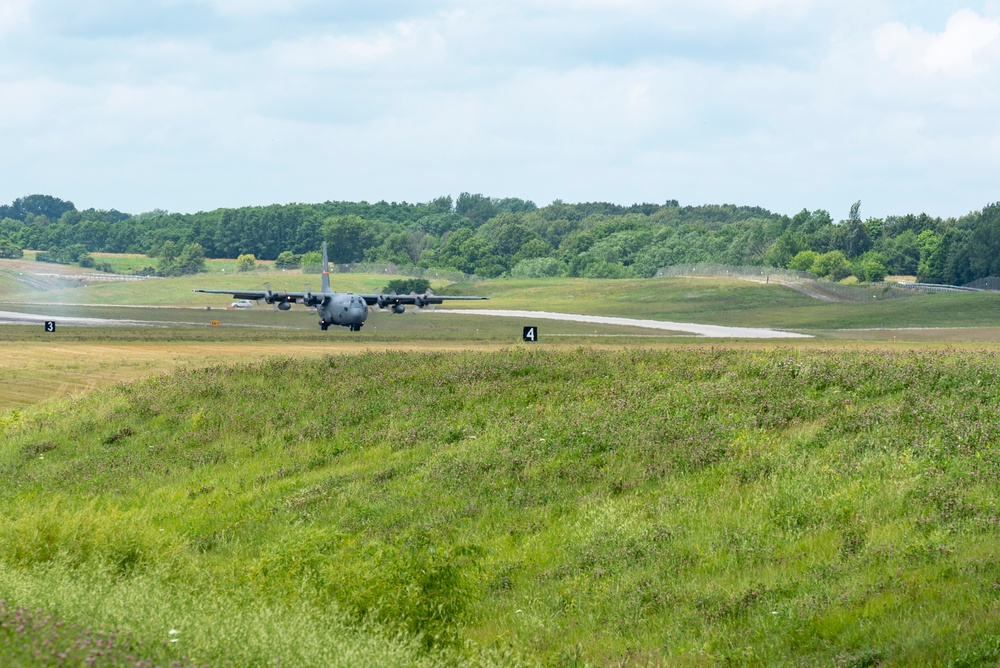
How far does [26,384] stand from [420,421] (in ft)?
88.2

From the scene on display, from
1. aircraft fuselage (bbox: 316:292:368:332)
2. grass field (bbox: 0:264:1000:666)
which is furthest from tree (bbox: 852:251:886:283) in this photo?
grass field (bbox: 0:264:1000:666)

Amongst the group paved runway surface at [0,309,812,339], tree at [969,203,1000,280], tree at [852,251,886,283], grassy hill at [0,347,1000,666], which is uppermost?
tree at [969,203,1000,280]

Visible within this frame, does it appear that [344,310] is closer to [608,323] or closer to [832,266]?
[608,323]

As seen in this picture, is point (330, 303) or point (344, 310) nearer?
point (344, 310)

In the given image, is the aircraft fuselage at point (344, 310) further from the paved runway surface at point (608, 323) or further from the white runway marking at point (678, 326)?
the white runway marking at point (678, 326)

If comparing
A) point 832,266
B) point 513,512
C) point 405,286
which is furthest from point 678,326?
point 832,266

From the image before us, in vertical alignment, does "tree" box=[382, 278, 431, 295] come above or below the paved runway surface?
above

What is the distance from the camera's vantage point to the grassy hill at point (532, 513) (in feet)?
50.3

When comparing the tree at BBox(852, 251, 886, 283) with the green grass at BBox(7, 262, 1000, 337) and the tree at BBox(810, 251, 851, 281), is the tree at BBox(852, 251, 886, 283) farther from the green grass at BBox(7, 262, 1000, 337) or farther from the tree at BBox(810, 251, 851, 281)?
the green grass at BBox(7, 262, 1000, 337)

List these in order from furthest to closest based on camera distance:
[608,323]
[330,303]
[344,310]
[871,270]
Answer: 1. [871,270]
2. [608,323]
3. [330,303]
4. [344,310]

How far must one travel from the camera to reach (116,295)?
17762 centimetres

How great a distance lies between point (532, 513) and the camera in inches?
933

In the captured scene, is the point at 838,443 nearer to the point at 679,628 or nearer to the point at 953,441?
the point at 953,441

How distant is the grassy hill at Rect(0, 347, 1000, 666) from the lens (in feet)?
50.3
